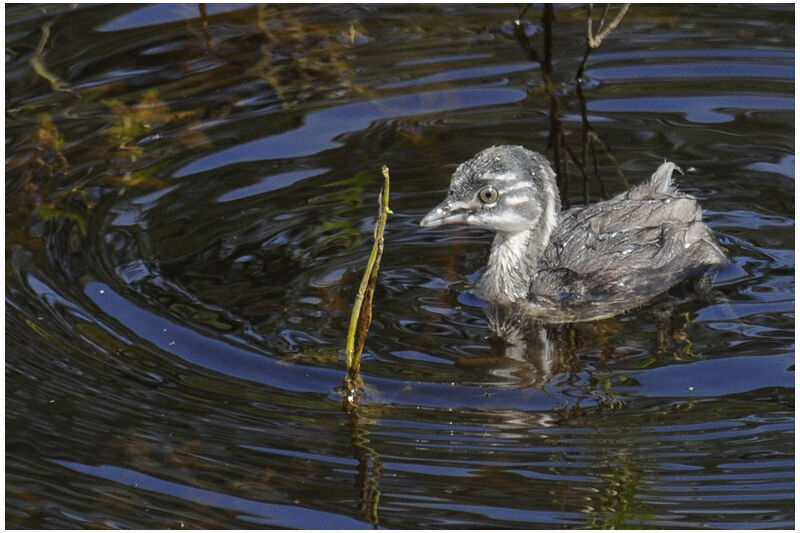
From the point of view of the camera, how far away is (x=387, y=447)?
6613mm

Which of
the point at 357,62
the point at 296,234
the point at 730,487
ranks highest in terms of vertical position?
the point at 357,62

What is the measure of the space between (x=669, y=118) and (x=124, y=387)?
199 inches

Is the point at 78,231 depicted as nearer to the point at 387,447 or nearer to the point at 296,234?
the point at 296,234

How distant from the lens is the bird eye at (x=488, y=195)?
838cm

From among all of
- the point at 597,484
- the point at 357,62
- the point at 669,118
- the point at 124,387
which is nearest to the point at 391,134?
the point at 357,62

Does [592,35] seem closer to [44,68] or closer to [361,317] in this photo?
[44,68]

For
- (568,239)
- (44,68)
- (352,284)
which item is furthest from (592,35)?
(44,68)

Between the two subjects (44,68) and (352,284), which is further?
(44,68)

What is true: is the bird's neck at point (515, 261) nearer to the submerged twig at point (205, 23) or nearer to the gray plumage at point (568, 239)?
the gray plumage at point (568, 239)

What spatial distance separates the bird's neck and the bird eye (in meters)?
0.43

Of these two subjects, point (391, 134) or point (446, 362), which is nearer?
point (446, 362)

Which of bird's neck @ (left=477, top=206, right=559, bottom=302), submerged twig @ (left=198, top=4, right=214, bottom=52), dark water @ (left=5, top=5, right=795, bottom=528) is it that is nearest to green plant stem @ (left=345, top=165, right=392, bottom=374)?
dark water @ (left=5, top=5, right=795, bottom=528)

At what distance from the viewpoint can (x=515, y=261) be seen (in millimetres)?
8695

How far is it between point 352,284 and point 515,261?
3.52 ft
